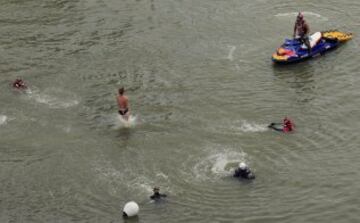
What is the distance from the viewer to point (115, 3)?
→ 37688 mm

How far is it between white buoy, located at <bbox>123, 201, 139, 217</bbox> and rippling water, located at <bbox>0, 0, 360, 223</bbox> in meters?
0.56

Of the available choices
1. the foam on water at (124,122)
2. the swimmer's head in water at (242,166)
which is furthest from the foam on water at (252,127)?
the foam on water at (124,122)

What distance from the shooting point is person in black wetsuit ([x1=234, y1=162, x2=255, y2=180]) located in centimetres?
2073

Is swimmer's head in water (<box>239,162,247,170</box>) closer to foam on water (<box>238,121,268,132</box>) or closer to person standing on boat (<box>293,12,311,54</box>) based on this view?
foam on water (<box>238,121,268,132</box>)

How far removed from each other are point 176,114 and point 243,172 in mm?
5551

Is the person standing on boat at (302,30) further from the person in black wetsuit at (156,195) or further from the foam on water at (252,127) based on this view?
the person in black wetsuit at (156,195)

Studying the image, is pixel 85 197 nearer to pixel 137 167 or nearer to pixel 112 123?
pixel 137 167

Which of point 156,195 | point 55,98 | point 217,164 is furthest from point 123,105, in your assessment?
point 156,195

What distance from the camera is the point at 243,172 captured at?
68.4 feet

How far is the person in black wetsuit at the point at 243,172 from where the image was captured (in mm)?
20734

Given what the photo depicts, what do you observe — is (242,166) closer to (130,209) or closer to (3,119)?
(130,209)

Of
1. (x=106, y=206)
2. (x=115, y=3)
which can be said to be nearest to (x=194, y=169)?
(x=106, y=206)

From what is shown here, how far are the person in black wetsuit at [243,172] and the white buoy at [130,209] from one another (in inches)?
151

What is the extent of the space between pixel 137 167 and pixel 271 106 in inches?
277
